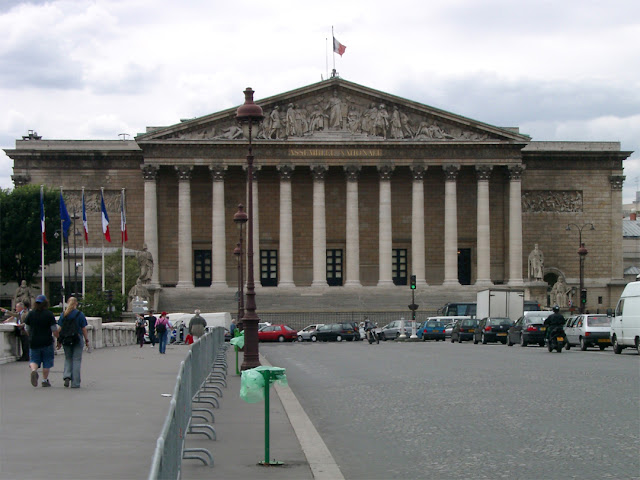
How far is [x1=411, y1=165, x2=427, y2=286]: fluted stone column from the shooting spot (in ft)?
256

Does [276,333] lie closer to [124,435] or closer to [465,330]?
[465,330]

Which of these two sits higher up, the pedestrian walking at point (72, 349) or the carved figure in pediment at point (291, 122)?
the carved figure in pediment at point (291, 122)

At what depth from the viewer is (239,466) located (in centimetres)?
1218

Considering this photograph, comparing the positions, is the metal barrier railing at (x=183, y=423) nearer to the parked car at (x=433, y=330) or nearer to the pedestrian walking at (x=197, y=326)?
the pedestrian walking at (x=197, y=326)

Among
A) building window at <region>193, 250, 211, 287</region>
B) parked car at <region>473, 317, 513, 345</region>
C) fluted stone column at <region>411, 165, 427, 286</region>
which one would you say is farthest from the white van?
building window at <region>193, 250, 211, 287</region>

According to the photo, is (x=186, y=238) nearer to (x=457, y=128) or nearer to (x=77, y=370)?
(x=457, y=128)

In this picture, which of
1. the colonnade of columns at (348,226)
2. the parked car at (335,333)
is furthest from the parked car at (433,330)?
the colonnade of columns at (348,226)

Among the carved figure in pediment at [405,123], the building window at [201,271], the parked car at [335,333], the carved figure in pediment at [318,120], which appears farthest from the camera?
the building window at [201,271]

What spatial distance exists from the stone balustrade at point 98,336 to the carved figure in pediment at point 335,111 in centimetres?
2720

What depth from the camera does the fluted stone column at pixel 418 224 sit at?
7794cm

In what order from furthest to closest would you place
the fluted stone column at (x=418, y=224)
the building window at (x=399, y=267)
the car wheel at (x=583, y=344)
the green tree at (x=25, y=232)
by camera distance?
the building window at (x=399, y=267) → the fluted stone column at (x=418, y=224) → the green tree at (x=25, y=232) → the car wheel at (x=583, y=344)

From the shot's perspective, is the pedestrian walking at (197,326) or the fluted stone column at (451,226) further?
the fluted stone column at (451,226)

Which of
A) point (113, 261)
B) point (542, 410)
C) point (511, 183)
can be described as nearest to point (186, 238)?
point (113, 261)

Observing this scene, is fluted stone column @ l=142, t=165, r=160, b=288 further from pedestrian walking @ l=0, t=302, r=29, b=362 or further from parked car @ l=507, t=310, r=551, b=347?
pedestrian walking @ l=0, t=302, r=29, b=362
